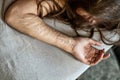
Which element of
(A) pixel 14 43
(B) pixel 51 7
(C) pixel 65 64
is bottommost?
(C) pixel 65 64

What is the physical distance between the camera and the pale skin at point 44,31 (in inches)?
39.3

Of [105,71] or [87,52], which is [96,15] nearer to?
[87,52]

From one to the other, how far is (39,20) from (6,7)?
0.14 m

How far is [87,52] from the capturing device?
1.10 metres

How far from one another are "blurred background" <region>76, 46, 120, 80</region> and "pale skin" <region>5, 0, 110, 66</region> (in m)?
0.15

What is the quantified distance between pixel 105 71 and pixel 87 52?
0.22 m

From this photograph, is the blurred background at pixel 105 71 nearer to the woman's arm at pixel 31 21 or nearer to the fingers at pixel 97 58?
the fingers at pixel 97 58

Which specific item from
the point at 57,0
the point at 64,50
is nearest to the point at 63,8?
the point at 57,0

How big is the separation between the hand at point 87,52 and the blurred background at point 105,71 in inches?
5.9

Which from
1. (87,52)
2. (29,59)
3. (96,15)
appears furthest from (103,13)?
(29,59)

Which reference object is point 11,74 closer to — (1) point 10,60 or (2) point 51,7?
(1) point 10,60

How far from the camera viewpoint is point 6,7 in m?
1.03

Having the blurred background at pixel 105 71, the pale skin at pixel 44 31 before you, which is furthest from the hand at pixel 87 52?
the blurred background at pixel 105 71

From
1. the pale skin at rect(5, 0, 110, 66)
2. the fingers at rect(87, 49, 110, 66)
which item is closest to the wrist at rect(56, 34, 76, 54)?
the pale skin at rect(5, 0, 110, 66)
